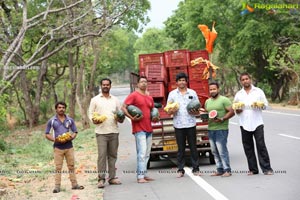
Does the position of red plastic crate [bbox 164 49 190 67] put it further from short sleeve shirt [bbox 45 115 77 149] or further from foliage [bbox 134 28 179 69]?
foliage [bbox 134 28 179 69]

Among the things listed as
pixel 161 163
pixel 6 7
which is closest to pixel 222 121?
pixel 161 163

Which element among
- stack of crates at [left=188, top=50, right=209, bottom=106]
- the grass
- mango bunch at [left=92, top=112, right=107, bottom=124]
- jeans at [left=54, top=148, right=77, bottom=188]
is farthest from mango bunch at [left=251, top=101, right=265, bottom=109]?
the grass

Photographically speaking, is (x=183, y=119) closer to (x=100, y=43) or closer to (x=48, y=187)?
(x=48, y=187)

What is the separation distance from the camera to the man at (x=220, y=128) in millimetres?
9672

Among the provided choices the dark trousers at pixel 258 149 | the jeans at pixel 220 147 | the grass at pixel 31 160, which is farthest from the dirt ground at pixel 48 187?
the dark trousers at pixel 258 149

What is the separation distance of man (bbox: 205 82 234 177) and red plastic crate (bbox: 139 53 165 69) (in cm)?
444

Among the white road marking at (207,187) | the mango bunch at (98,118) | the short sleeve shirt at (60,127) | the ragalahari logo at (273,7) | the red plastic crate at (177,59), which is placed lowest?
the white road marking at (207,187)

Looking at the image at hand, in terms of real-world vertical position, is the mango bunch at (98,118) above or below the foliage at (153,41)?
below

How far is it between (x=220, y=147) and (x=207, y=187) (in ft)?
3.73

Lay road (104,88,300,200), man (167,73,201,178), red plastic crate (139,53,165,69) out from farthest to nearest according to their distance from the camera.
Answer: red plastic crate (139,53,165,69), man (167,73,201,178), road (104,88,300,200)

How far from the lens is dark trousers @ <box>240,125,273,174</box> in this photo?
9.55 metres

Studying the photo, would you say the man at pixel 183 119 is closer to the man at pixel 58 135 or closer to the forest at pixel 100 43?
the man at pixel 58 135

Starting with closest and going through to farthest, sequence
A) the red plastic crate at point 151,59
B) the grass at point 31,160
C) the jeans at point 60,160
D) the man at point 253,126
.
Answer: the jeans at point 60,160 < the man at point 253,126 < the grass at point 31,160 < the red plastic crate at point 151,59

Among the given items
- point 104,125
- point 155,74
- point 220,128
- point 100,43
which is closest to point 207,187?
point 220,128
